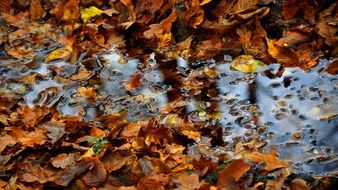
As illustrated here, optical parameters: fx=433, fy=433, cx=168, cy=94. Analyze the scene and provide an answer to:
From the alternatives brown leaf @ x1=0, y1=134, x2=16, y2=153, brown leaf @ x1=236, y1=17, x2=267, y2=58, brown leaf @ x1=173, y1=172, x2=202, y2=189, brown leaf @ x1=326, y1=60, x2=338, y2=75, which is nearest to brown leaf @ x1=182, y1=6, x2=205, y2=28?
brown leaf @ x1=236, y1=17, x2=267, y2=58

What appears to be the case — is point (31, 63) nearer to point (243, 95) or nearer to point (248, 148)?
point (243, 95)

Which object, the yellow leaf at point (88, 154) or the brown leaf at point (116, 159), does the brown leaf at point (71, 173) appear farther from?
the yellow leaf at point (88, 154)

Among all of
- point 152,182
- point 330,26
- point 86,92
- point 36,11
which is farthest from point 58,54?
point 330,26

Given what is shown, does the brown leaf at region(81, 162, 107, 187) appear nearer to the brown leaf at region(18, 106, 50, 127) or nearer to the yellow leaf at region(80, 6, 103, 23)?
the brown leaf at region(18, 106, 50, 127)

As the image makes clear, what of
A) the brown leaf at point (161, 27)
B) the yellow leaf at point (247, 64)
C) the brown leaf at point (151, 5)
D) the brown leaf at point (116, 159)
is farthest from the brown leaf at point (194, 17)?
the brown leaf at point (116, 159)

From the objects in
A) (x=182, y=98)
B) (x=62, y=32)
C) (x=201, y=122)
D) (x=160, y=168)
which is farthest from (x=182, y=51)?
(x=160, y=168)
